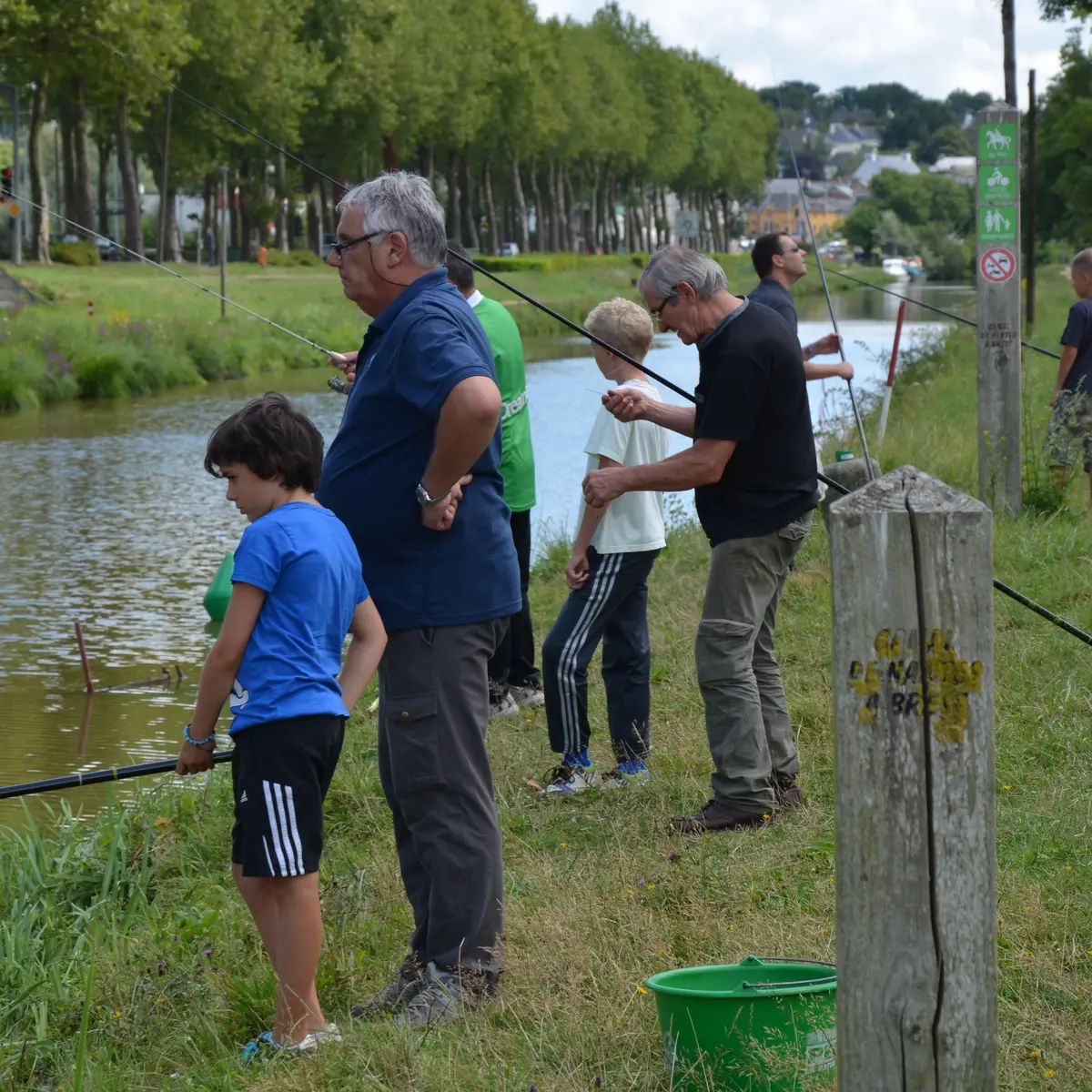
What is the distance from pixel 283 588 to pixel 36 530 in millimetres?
11222

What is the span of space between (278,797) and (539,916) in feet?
2.83

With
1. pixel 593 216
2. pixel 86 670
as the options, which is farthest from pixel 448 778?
pixel 593 216

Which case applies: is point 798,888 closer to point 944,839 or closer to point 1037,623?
point 944,839

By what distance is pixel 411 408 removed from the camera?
12.4ft

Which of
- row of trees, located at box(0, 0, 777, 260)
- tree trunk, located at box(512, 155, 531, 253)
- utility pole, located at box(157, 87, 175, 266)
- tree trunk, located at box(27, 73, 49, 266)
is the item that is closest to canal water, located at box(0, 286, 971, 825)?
row of trees, located at box(0, 0, 777, 260)

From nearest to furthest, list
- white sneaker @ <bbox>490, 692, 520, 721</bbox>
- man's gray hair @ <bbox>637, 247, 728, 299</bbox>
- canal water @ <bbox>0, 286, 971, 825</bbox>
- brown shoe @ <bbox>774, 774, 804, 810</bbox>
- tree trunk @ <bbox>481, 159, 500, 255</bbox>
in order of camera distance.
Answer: man's gray hair @ <bbox>637, 247, 728, 299</bbox>, brown shoe @ <bbox>774, 774, 804, 810</bbox>, white sneaker @ <bbox>490, 692, 520, 721</bbox>, canal water @ <bbox>0, 286, 971, 825</bbox>, tree trunk @ <bbox>481, 159, 500, 255</bbox>

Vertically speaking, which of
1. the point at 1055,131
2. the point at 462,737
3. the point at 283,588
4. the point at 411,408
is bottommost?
the point at 462,737

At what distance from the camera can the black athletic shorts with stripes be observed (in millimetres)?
3484

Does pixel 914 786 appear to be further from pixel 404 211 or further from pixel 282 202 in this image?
pixel 282 202

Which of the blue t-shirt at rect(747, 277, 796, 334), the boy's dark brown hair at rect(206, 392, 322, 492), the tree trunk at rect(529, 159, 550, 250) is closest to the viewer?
the boy's dark brown hair at rect(206, 392, 322, 492)

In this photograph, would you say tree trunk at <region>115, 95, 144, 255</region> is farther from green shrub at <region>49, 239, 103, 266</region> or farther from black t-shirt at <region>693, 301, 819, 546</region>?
black t-shirt at <region>693, 301, 819, 546</region>

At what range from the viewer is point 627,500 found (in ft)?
18.4

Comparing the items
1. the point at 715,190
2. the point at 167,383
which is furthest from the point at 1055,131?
the point at 715,190

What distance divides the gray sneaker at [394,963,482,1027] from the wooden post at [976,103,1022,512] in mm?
6412
